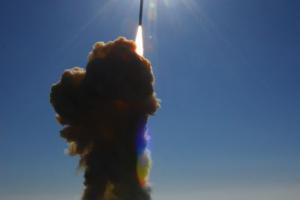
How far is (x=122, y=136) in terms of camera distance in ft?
437

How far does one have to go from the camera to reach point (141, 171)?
427 feet

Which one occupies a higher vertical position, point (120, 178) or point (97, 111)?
point (97, 111)

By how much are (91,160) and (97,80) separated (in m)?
18.9

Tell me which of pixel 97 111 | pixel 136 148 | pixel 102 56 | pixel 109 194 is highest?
pixel 102 56

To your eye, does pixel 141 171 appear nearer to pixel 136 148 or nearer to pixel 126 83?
pixel 136 148

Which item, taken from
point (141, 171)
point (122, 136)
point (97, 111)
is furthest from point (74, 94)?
point (141, 171)

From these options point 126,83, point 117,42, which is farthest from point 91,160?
point 117,42

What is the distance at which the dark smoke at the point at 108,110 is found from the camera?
129125mm

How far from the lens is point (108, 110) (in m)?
134

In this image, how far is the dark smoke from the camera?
129125 mm

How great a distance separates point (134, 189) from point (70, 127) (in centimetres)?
2186

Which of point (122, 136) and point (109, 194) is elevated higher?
point (122, 136)

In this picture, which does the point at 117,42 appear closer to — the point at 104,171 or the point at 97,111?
the point at 97,111

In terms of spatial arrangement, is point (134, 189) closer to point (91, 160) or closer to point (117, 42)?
point (91, 160)
